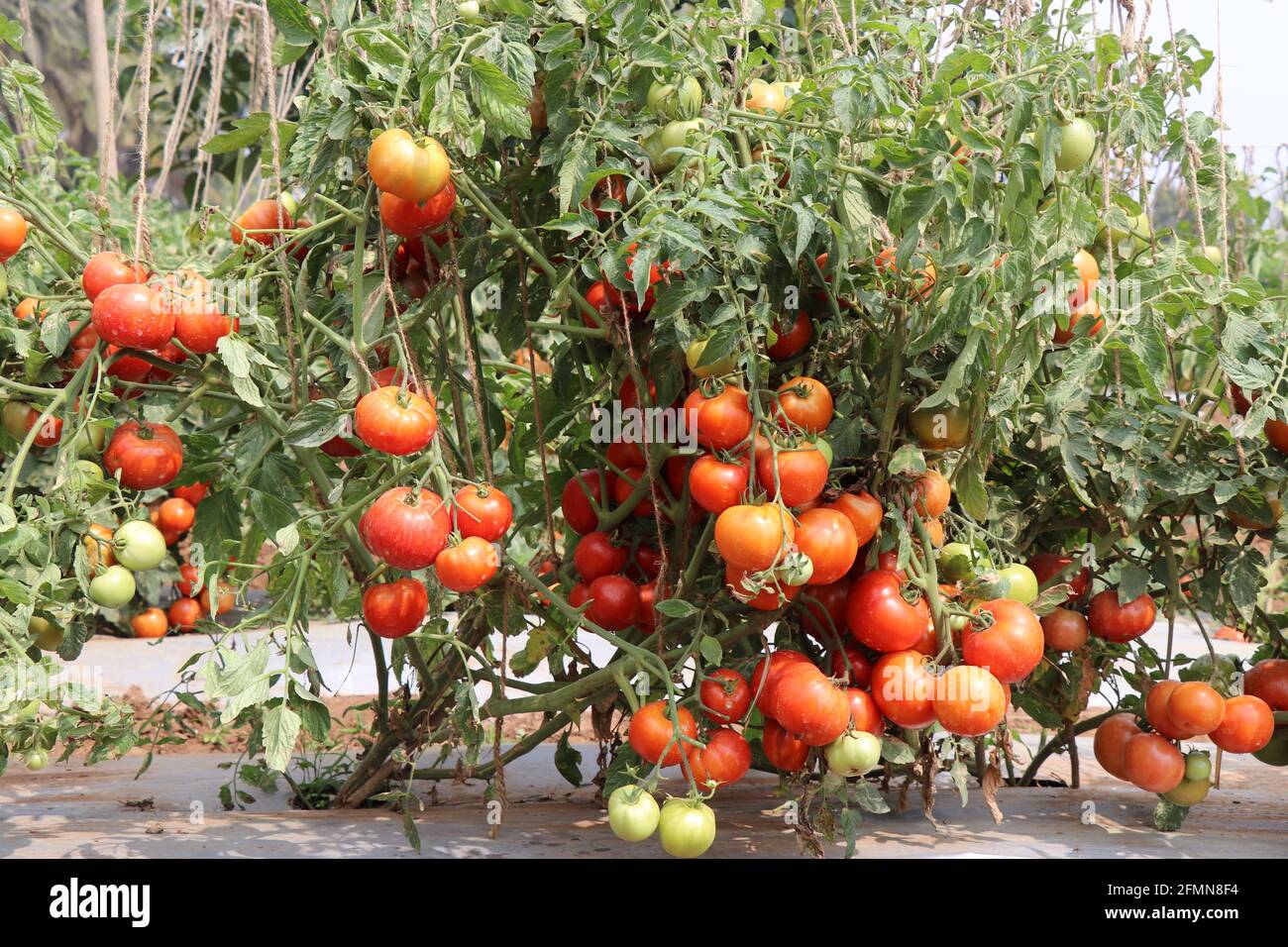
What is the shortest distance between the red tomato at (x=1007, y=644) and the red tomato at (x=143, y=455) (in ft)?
3.96

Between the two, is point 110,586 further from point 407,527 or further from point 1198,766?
point 1198,766

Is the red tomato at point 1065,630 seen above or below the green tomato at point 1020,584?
below

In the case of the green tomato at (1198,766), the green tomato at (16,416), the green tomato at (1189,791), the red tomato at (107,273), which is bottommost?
the green tomato at (1189,791)

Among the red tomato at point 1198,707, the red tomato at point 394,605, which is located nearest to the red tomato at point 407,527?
the red tomato at point 394,605

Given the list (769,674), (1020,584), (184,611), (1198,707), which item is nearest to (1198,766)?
(1198,707)

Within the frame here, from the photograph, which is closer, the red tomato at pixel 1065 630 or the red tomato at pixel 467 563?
the red tomato at pixel 467 563

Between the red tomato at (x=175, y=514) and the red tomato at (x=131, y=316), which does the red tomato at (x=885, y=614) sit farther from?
the red tomato at (x=175, y=514)

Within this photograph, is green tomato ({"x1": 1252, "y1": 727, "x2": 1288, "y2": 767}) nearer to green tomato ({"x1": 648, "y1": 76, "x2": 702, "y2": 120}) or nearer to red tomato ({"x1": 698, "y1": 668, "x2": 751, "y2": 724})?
red tomato ({"x1": 698, "y1": 668, "x2": 751, "y2": 724})

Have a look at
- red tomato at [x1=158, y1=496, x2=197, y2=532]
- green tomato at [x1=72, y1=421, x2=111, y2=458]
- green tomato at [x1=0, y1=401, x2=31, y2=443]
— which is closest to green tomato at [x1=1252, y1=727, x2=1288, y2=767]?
green tomato at [x1=72, y1=421, x2=111, y2=458]

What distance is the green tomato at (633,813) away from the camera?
4.69 feet

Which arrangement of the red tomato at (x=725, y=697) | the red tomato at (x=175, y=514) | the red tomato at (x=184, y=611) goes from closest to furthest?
the red tomato at (x=725, y=697), the red tomato at (x=175, y=514), the red tomato at (x=184, y=611)

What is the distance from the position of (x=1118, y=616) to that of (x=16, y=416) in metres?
1.79

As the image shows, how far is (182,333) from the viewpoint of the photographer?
1.63 m

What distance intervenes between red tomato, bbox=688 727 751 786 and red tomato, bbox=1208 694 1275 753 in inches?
29.2
